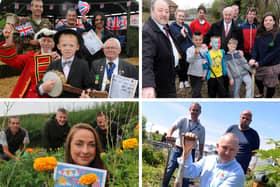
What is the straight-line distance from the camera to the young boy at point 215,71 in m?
2.98

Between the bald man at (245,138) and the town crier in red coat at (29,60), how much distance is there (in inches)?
61.7

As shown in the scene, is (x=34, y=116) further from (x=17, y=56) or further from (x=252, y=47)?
(x=252, y=47)

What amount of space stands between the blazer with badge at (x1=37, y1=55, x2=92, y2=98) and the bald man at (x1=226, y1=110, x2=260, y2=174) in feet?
4.06

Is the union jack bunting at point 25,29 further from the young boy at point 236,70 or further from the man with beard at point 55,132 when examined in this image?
the young boy at point 236,70

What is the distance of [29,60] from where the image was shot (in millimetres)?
2947

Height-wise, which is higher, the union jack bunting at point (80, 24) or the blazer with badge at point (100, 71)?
the union jack bunting at point (80, 24)

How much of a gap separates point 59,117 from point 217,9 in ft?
5.05

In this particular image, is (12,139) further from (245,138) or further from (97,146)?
(245,138)

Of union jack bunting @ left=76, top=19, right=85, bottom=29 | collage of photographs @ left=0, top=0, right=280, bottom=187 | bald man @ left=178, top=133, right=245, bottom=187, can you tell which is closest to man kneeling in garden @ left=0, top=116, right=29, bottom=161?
collage of photographs @ left=0, top=0, right=280, bottom=187

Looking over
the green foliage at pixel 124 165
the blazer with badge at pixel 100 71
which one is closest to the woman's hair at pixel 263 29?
the blazer with badge at pixel 100 71

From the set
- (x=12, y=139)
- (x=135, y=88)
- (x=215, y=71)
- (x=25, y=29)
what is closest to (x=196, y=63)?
(x=215, y=71)

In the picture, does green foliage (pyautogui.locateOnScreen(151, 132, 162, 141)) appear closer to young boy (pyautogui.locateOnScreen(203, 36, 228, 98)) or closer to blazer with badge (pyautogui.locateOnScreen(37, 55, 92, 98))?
young boy (pyautogui.locateOnScreen(203, 36, 228, 98))

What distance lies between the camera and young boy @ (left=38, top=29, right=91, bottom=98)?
2936 mm

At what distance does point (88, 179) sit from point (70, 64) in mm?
923
